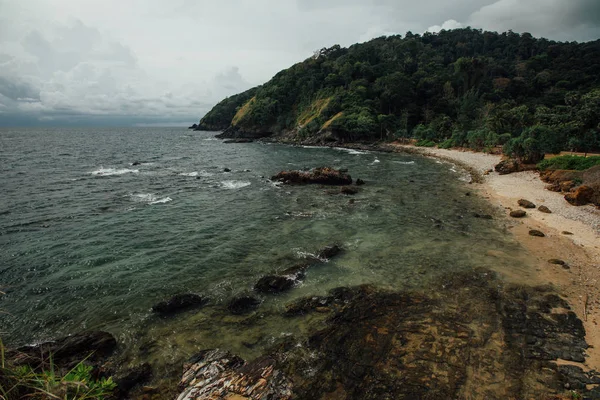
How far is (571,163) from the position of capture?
127 feet

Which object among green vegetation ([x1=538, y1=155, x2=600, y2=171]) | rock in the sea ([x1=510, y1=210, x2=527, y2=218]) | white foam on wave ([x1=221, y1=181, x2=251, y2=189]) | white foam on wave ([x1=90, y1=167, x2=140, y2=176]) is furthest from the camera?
white foam on wave ([x1=90, y1=167, x2=140, y2=176])

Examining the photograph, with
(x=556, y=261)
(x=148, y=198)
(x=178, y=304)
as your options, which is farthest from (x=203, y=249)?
(x=556, y=261)

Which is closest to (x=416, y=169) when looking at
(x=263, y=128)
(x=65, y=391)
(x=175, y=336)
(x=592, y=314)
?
(x=592, y=314)

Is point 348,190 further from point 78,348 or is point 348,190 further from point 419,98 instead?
point 419,98

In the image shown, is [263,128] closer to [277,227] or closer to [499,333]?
[277,227]

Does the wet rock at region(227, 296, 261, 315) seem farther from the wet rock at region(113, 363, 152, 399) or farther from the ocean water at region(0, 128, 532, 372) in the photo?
the wet rock at region(113, 363, 152, 399)

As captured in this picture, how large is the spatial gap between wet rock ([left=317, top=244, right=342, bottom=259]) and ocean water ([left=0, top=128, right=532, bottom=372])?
0.55 meters

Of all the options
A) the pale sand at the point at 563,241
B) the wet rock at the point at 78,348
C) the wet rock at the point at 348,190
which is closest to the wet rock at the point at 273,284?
the wet rock at the point at 78,348

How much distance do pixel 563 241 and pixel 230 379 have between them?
24.0 meters

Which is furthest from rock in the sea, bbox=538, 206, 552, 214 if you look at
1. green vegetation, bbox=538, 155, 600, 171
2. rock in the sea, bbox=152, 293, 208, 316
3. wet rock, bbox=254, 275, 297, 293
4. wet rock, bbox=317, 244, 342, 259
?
rock in the sea, bbox=152, 293, 208, 316

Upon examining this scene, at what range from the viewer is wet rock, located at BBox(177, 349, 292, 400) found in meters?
8.74

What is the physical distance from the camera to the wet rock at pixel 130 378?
988 centimetres

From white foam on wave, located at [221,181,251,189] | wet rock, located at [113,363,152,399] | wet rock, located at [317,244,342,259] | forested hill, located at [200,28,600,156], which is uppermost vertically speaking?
forested hill, located at [200,28,600,156]

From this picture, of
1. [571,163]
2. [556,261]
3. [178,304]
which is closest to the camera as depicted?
[178,304]
